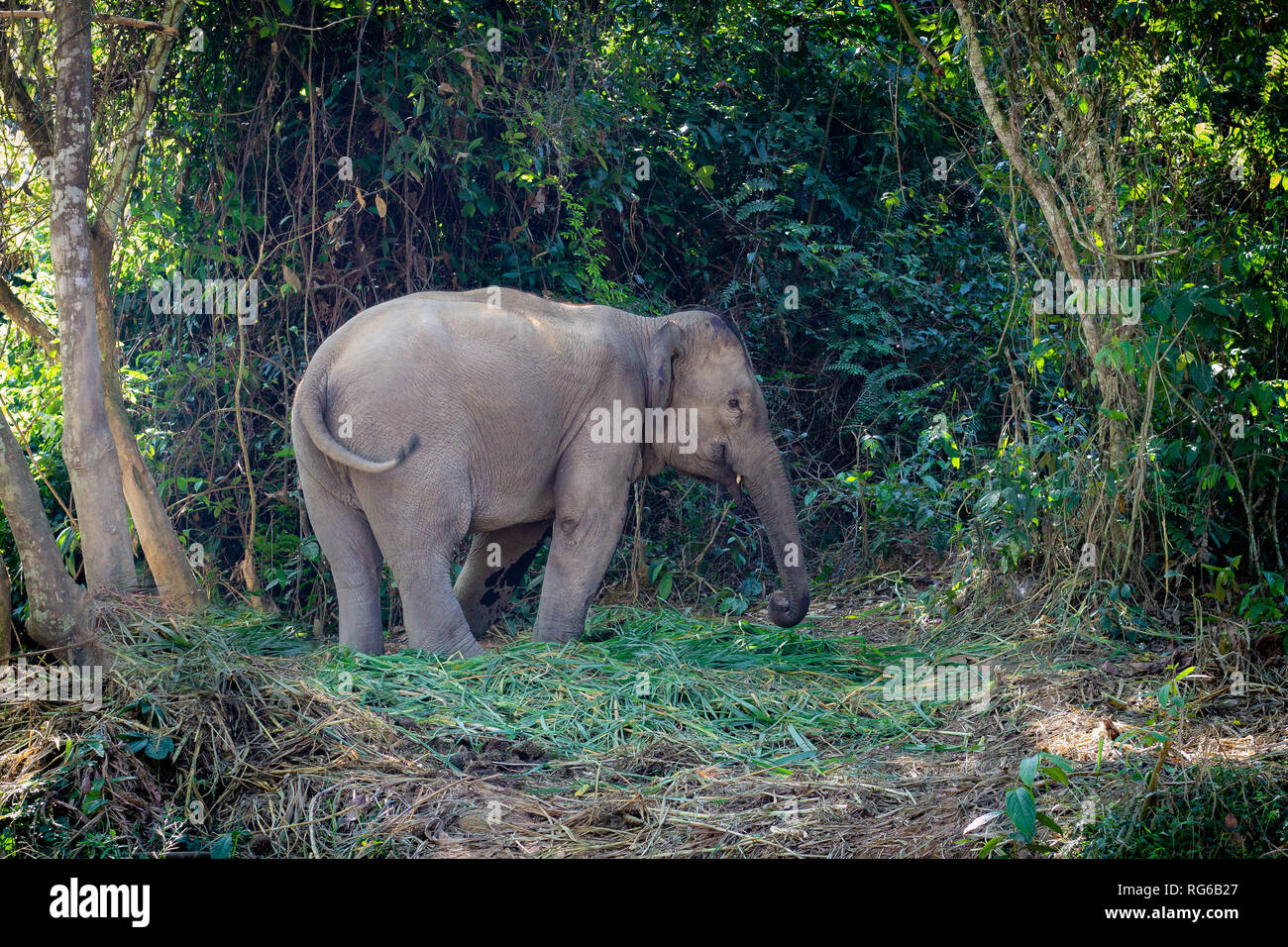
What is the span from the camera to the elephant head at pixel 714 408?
7684 millimetres

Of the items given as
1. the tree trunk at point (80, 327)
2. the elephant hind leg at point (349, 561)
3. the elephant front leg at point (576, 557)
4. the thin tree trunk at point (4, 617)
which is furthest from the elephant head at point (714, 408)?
the thin tree trunk at point (4, 617)

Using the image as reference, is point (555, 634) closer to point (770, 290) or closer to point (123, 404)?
point (123, 404)

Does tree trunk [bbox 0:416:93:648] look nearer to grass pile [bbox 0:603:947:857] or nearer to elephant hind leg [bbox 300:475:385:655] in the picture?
grass pile [bbox 0:603:947:857]

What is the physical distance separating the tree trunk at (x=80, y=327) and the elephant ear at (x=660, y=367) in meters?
3.11

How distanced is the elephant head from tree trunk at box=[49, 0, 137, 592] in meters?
3.17

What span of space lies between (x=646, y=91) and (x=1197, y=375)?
482 centimetres

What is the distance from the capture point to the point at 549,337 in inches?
287

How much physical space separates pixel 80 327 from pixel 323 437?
1.28 meters

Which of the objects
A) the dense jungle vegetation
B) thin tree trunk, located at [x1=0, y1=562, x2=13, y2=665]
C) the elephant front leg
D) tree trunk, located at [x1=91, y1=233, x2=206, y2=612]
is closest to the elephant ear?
the elephant front leg

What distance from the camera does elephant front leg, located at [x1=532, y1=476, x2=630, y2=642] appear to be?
7227 millimetres

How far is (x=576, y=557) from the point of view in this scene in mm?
7230

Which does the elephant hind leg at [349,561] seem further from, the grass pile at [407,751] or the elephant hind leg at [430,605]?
the grass pile at [407,751]
